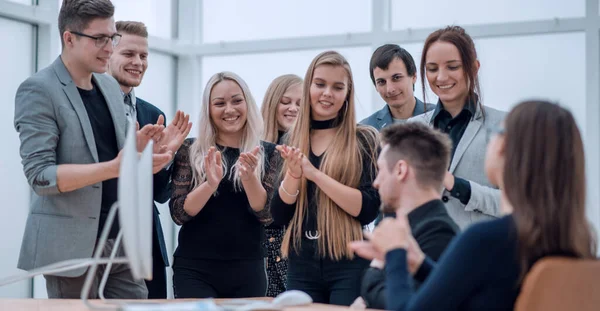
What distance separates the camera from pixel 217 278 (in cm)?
340

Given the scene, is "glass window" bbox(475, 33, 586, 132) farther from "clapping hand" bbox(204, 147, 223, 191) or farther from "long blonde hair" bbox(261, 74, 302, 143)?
"clapping hand" bbox(204, 147, 223, 191)

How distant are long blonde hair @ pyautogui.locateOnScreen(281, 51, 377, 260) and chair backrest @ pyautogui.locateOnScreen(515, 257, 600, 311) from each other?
1.49m

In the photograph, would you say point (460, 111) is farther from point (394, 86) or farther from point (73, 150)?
point (73, 150)

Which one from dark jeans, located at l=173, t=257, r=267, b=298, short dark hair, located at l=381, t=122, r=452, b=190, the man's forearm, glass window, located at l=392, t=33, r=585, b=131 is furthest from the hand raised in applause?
glass window, located at l=392, t=33, r=585, b=131

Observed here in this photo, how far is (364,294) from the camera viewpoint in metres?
2.48

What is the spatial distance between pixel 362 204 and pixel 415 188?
0.75 meters

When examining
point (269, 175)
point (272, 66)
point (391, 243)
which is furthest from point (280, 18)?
point (391, 243)

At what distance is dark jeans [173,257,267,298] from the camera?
3375 millimetres

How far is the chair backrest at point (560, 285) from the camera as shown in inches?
67.7

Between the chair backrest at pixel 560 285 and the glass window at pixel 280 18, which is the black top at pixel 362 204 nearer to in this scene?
the chair backrest at pixel 560 285

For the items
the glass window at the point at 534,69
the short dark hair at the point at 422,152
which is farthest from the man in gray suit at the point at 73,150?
the glass window at the point at 534,69

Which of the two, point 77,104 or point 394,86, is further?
point 394,86

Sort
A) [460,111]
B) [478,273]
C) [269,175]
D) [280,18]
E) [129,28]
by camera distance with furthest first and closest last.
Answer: [280,18], [129,28], [269,175], [460,111], [478,273]

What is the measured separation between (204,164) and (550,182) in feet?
6.40
